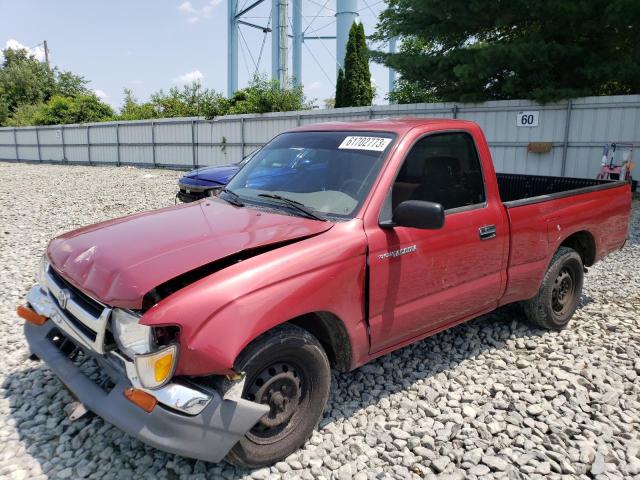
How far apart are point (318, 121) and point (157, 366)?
56.3 feet

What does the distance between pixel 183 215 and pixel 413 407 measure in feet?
6.64

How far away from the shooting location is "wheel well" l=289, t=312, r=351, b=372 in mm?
2863

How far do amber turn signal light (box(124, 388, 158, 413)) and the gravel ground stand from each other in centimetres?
64

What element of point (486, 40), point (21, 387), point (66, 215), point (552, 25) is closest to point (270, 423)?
point (21, 387)

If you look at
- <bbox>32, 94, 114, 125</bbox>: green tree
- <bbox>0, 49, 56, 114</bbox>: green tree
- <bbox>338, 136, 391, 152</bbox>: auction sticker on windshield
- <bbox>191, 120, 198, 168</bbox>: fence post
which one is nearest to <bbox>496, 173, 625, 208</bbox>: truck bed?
<bbox>338, 136, 391, 152</bbox>: auction sticker on windshield

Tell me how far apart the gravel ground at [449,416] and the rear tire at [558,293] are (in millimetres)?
145

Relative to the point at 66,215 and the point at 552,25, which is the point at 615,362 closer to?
the point at 66,215

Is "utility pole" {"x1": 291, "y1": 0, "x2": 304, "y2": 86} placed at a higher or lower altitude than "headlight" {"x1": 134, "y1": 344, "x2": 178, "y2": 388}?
higher

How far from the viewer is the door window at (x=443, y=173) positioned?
3.45m

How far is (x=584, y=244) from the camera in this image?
4844 mm

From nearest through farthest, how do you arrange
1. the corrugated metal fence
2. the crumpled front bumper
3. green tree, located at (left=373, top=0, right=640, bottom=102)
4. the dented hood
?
the crumpled front bumper → the dented hood → green tree, located at (left=373, top=0, right=640, bottom=102) → the corrugated metal fence

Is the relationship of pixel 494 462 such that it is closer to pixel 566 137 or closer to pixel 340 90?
pixel 566 137

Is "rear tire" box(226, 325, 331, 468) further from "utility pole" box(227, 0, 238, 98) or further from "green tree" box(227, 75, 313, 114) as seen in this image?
"utility pole" box(227, 0, 238, 98)

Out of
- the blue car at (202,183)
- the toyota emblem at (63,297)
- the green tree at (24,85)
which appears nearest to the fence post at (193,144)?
the blue car at (202,183)
